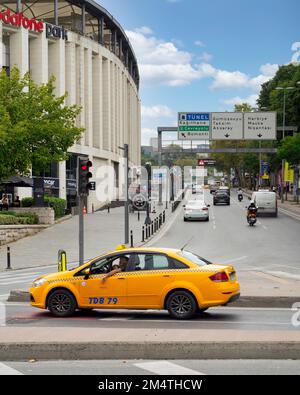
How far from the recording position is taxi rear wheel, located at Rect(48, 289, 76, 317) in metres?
14.4

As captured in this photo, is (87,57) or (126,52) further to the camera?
(126,52)

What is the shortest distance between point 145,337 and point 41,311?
4866 mm

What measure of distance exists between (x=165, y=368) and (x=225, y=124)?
2109 inches

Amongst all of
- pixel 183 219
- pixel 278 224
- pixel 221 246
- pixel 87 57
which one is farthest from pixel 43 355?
pixel 87 57

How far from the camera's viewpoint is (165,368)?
32.3 ft

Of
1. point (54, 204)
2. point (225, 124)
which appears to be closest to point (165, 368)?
point (54, 204)

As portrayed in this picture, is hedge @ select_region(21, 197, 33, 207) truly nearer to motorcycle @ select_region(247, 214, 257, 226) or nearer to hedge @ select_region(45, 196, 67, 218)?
hedge @ select_region(45, 196, 67, 218)

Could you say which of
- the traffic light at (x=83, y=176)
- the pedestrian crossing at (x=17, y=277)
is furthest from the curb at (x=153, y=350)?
the pedestrian crossing at (x=17, y=277)

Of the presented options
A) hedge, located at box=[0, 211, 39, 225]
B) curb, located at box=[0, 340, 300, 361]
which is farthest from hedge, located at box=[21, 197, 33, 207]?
curb, located at box=[0, 340, 300, 361]

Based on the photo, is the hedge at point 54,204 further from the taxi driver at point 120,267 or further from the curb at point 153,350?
the curb at point 153,350
